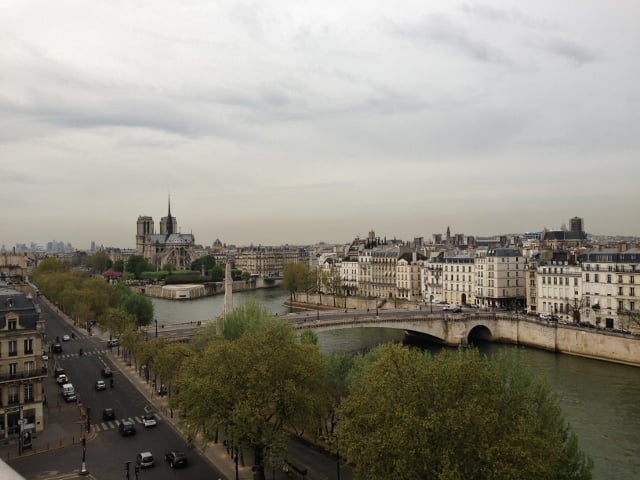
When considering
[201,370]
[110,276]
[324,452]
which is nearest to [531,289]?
[324,452]

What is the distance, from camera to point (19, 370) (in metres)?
34.4

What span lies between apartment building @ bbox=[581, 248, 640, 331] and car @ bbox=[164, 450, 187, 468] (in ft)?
167

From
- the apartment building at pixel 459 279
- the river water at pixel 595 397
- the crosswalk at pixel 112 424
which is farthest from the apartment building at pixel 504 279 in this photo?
the crosswalk at pixel 112 424

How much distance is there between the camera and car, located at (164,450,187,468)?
2722 centimetres

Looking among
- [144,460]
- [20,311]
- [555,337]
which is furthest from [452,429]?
[555,337]

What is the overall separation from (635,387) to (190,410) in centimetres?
3733

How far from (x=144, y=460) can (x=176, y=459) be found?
1.56m

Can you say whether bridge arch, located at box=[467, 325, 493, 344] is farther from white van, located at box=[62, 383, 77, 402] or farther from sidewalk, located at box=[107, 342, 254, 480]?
white van, located at box=[62, 383, 77, 402]

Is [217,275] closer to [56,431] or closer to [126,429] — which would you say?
[56,431]

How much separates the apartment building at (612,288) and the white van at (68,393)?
175 ft

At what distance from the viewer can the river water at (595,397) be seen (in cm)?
3141

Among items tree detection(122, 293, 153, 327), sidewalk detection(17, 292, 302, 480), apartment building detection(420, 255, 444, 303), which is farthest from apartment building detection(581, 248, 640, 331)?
tree detection(122, 293, 153, 327)

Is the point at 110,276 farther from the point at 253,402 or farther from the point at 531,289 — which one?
the point at 253,402

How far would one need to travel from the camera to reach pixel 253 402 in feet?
80.0
